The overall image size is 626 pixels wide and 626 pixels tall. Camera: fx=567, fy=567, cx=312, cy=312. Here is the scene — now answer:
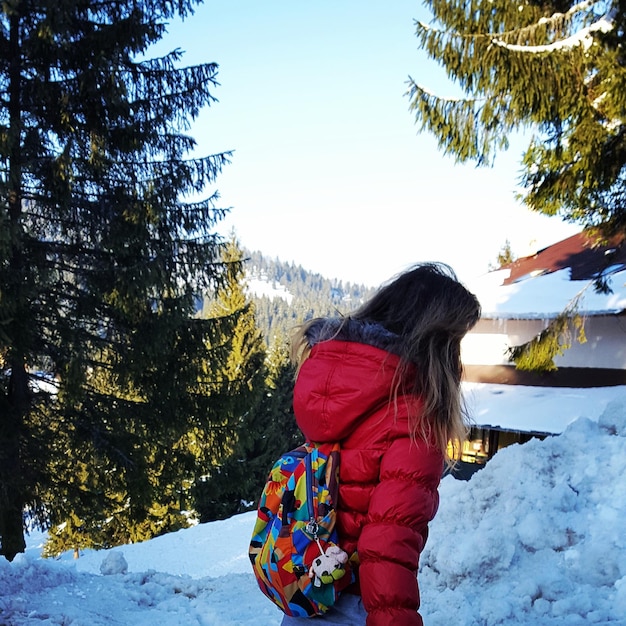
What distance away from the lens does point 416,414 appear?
1.82 metres

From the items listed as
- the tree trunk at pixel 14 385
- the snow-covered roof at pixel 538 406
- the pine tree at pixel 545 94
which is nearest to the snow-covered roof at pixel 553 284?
the snow-covered roof at pixel 538 406

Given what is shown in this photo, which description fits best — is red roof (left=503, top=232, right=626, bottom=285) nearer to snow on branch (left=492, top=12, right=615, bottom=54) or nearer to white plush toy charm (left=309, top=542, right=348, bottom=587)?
snow on branch (left=492, top=12, right=615, bottom=54)

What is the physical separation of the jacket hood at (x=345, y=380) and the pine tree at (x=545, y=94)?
5.26 meters

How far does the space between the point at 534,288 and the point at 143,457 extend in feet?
31.5

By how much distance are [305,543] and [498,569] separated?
11.7ft

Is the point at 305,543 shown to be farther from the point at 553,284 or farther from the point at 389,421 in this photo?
the point at 553,284

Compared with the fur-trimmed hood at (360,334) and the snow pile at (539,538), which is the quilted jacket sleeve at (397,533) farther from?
the snow pile at (539,538)

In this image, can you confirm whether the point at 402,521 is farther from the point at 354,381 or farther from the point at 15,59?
the point at 15,59

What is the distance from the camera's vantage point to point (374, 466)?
6.07 ft

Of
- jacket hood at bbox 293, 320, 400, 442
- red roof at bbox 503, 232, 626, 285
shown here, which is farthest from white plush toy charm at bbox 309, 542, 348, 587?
red roof at bbox 503, 232, 626, 285

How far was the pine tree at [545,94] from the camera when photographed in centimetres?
586

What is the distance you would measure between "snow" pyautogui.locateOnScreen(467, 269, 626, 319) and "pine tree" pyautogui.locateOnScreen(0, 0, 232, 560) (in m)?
6.38

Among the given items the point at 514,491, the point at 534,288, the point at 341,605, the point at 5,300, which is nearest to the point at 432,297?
the point at 341,605

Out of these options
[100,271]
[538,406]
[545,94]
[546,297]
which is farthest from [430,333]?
[546,297]
